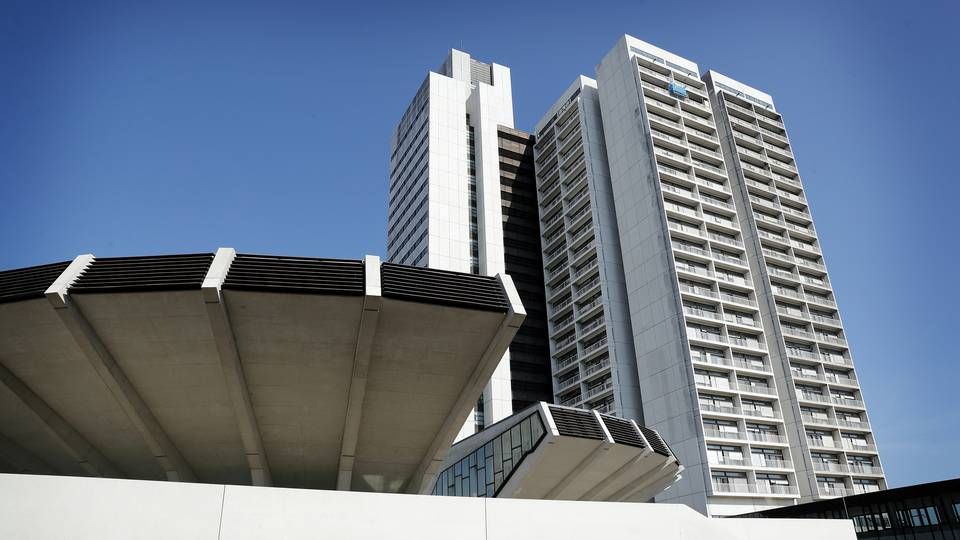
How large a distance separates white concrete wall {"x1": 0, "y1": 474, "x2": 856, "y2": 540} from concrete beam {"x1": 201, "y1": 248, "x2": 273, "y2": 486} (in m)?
5.36

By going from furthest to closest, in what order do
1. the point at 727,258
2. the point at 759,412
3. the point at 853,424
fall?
the point at 727,258, the point at 853,424, the point at 759,412

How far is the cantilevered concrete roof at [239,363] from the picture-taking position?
1639 cm

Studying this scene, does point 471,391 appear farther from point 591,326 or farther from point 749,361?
point 591,326

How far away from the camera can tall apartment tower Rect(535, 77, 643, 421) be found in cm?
6562

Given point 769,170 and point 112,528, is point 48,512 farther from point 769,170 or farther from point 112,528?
point 769,170

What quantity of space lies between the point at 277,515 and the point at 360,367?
621 centimetres

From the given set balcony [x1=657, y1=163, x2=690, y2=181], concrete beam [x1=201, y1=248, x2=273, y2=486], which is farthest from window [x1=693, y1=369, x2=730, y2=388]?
concrete beam [x1=201, y1=248, x2=273, y2=486]

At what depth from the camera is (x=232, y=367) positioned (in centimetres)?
1755

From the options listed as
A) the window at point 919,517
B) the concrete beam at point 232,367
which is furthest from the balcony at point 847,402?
the concrete beam at point 232,367

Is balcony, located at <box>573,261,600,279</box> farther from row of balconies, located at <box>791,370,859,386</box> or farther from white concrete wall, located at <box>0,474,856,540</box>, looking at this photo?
white concrete wall, located at <box>0,474,856,540</box>

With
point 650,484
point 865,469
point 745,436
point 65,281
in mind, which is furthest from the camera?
point 865,469

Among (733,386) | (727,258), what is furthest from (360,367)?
(727,258)

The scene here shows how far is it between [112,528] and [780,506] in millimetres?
57508


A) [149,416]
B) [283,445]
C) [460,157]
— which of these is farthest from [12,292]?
[460,157]
